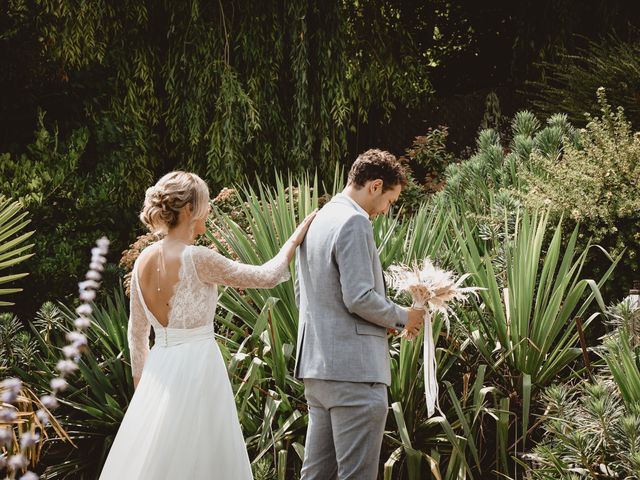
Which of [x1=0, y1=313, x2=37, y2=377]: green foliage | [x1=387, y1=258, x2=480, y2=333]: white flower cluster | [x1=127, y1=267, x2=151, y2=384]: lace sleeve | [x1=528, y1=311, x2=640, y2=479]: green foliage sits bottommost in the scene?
[x1=0, y1=313, x2=37, y2=377]: green foliage

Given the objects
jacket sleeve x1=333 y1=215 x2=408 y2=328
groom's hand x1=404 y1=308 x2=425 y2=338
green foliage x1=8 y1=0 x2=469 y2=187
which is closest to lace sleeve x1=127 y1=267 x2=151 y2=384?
jacket sleeve x1=333 y1=215 x2=408 y2=328

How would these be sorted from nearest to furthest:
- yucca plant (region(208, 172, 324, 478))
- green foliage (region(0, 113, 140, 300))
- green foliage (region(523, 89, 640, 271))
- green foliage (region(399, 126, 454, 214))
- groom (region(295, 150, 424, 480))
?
groom (region(295, 150, 424, 480)), yucca plant (region(208, 172, 324, 478)), green foliage (region(523, 89, 640, 271)), green foliage (region(0, 113, 140, 300)), green foliage (region(399, 126, 454, 214))

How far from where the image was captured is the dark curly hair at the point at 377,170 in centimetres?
343

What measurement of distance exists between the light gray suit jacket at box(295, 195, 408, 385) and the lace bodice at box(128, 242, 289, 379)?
0.27m

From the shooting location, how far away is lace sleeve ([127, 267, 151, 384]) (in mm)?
3525

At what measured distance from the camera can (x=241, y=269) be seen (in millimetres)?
3547

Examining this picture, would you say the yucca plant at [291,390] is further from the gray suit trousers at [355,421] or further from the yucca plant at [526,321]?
the gray suit trousers at [355,421]

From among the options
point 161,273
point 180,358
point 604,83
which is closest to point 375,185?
point 161,273

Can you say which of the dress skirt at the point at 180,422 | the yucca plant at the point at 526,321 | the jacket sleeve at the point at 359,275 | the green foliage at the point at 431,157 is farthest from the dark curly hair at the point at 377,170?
the green foliage at the point at 431,157

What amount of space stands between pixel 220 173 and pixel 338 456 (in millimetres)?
5593

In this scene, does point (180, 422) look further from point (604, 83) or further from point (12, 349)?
point (604, 83)

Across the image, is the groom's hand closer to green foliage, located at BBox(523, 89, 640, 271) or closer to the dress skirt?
the dress skirt

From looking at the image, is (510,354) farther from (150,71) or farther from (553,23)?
(553,23)

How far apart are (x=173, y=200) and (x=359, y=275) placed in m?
0.79
